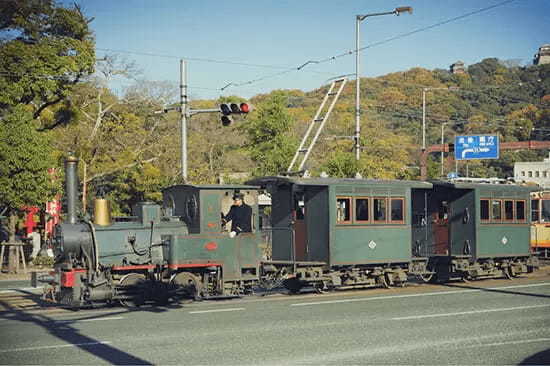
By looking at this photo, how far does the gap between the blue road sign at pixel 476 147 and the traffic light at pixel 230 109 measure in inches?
760

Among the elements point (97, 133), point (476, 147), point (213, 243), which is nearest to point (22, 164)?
point (97, 133)

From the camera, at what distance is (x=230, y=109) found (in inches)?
785

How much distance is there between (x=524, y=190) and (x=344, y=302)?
36.3 ft

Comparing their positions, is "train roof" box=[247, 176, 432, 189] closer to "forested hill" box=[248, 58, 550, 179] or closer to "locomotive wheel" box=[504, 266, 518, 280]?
"locomotive wheel" box=[504, 266, 518, 280]

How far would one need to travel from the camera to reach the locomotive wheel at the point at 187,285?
16.3 meters

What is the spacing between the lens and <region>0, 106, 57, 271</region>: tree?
25344 mm

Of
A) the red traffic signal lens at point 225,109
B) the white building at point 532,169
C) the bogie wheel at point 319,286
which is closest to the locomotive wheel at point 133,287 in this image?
the bogie wheel at point 319,286

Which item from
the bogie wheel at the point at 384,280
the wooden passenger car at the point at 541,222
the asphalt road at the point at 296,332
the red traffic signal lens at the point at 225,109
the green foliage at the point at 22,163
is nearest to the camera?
the asphalt road at the point at 296,332

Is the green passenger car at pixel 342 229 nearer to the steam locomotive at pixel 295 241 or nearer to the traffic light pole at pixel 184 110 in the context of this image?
the steam locomotive at pixel 295 241

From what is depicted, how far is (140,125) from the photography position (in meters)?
37.5

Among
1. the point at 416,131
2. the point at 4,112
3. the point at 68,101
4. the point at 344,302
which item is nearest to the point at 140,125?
the point at 68,101

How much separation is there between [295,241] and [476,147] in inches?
803

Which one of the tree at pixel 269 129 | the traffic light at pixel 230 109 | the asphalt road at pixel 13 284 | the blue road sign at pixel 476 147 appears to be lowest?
the asphalt road at pixel 13 284

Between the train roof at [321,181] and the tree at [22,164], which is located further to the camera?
the tree at [22,164]
